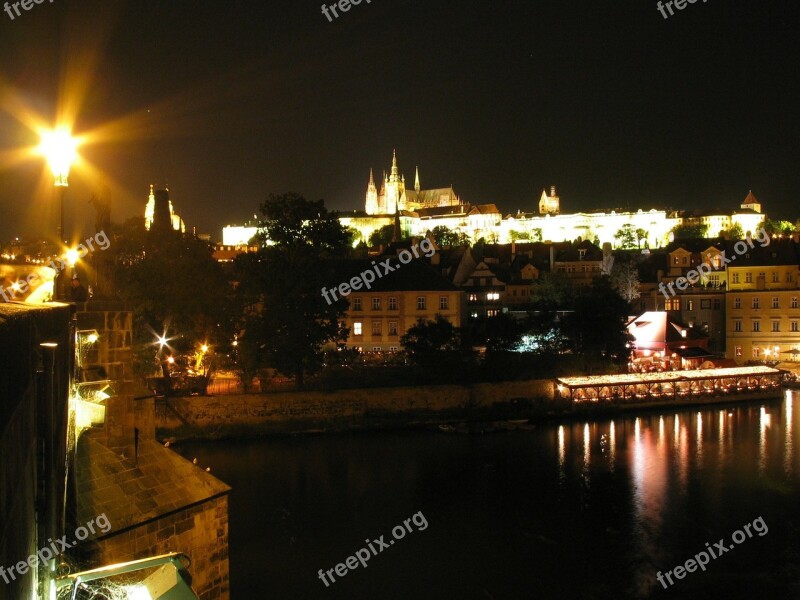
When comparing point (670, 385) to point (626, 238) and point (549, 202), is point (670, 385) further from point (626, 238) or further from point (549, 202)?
point (549, 202)

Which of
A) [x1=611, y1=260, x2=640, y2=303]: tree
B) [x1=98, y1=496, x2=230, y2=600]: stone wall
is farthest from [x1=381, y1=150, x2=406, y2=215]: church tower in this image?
[x1=98, y1=496, x2=230, y2=600]: stone wall

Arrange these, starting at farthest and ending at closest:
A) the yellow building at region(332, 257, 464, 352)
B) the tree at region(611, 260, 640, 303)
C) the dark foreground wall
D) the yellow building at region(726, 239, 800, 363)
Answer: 1. the tree at region(611, 260, 640, 303)
2. the yellow building at region(726, 239, 800, 363)
3. the yellow building at region(332, 257, 464, 352)
4. the dark foreground wall

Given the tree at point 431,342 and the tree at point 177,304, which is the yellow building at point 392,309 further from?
the tree at point 177,304

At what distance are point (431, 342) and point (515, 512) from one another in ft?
45.4

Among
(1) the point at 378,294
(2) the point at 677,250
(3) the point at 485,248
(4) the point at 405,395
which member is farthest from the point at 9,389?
(3) the point at 485,248

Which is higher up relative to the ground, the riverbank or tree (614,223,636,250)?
tree (614,223,636,250)

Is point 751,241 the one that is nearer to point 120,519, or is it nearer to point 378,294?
point 378,294

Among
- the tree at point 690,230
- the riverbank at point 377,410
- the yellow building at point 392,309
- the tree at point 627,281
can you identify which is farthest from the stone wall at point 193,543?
the tree at point 690,230

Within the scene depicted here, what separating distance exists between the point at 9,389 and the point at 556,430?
24806 millimetres

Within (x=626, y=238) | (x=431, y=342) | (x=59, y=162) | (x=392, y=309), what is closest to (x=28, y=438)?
(x=59, y=162)

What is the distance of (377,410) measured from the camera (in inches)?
1058

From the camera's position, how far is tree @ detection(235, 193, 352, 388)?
27031 mm

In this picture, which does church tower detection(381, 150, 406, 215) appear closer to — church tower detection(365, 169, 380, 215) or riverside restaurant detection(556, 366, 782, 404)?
church tower detection(365, 169, 380, 215)

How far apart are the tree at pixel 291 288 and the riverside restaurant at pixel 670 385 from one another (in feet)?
31.3
